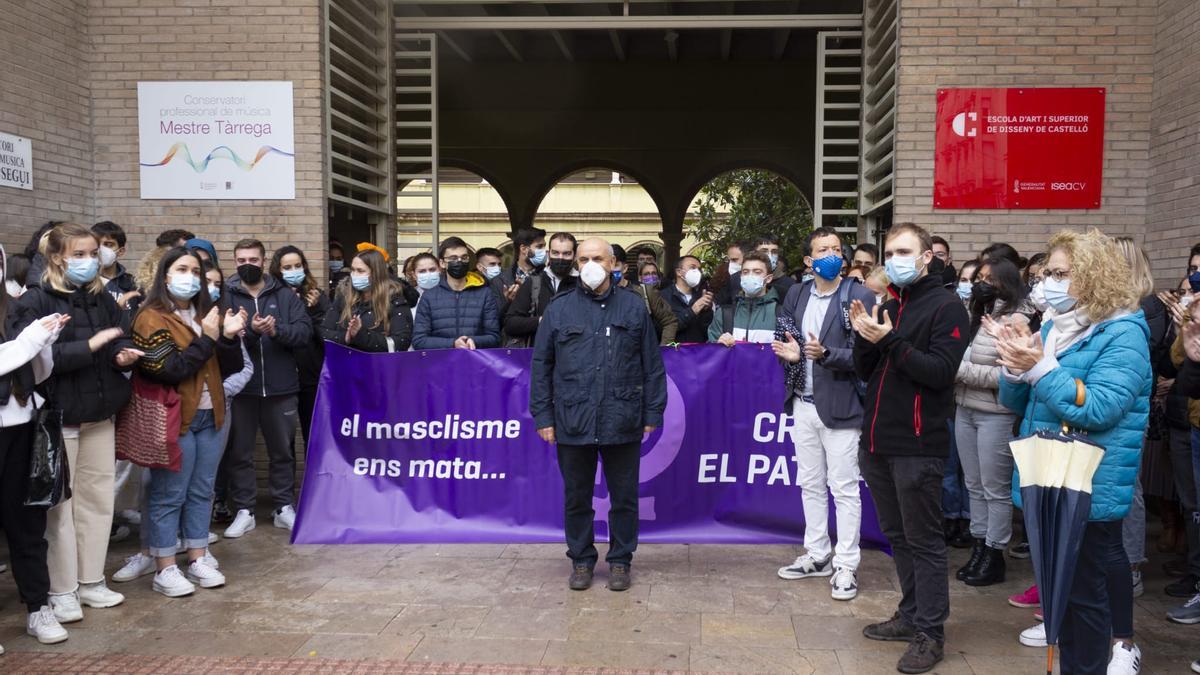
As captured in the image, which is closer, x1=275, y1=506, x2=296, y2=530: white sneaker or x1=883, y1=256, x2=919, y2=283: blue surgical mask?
x1=883, y1=256, x2=919, y2=283: blue surgical mask

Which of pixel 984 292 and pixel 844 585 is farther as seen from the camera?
pixel 984 292

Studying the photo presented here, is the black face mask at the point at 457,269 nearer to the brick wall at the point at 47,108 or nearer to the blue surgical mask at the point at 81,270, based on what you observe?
the blue surgical mask at the point at 81,270

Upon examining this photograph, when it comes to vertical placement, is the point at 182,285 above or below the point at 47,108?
below

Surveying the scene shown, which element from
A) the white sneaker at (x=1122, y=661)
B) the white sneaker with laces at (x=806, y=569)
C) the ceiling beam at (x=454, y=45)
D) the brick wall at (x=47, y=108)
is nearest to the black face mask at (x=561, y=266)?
the white sneaker with laces at (x=806, y=569)

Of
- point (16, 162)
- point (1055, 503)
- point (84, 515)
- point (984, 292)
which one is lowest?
point (84, 515)

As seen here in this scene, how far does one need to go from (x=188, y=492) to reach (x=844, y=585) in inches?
147

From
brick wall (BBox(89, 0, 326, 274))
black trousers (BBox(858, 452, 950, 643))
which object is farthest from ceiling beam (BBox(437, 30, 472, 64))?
black trousers (BBox(858, 452, 950, 643))

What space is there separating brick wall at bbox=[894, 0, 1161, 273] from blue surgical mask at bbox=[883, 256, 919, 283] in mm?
4008

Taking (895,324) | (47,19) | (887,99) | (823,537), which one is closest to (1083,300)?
(895,324)

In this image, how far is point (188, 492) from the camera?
549 centimetres

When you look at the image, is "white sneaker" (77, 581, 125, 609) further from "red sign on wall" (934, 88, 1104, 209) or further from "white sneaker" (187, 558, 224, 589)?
"red sign on wall" (934, 88, 1104, 209)

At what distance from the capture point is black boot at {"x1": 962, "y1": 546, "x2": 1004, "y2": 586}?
5.49 meters

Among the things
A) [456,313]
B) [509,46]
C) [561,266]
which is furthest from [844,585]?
[509,46]

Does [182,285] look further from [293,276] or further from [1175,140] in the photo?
[1175,140]
